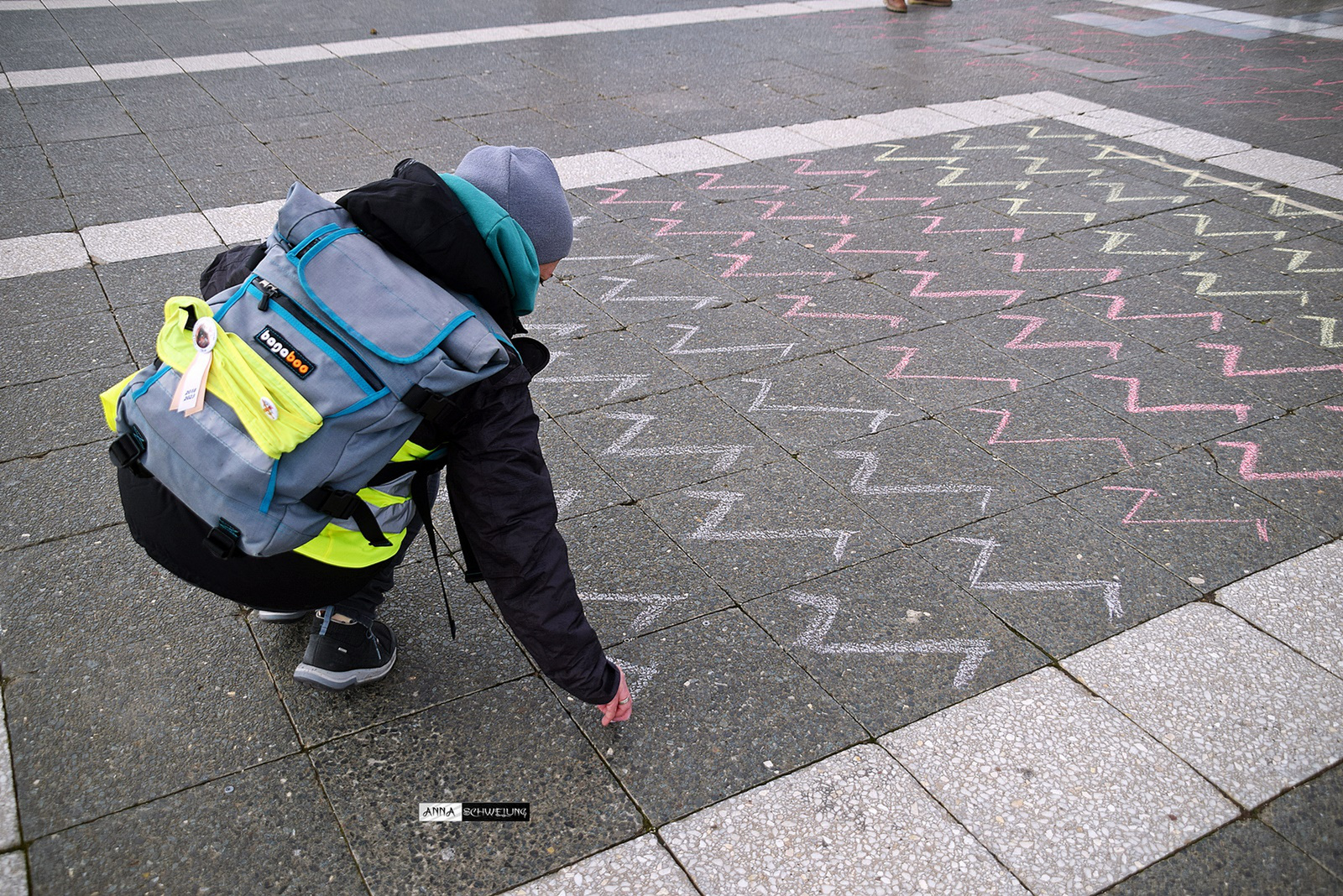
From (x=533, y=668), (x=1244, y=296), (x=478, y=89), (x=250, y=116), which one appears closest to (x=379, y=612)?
(x=533, y=668)

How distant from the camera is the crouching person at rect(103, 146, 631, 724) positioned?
201 cm

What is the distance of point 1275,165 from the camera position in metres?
7.03

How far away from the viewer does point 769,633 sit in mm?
3066

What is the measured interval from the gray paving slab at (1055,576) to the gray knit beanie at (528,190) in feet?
5.79

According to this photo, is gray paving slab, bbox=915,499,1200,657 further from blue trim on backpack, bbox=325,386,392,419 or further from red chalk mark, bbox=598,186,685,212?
red chalk mark, bbox=598,186,685,212

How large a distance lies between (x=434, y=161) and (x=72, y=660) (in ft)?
16.0

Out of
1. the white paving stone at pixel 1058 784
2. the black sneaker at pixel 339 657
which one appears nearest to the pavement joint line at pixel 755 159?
the black sneaker at pixel 339 657

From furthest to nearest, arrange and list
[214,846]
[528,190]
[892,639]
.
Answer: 1. [892,639]
2. [214,846]
3. [528,190]

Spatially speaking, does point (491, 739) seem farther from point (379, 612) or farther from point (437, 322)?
point (437, 322)

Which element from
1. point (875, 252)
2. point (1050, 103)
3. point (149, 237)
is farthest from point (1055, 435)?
point (1050, 103)

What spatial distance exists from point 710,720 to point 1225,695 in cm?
146

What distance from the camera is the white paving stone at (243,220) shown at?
573cm

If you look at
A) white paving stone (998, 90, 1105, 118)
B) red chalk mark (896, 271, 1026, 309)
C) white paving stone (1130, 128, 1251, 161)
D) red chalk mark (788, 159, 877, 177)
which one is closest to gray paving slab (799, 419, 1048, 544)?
red chalk mark (896, 271, 1026, 309)

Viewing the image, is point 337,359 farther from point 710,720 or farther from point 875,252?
point 875,252
